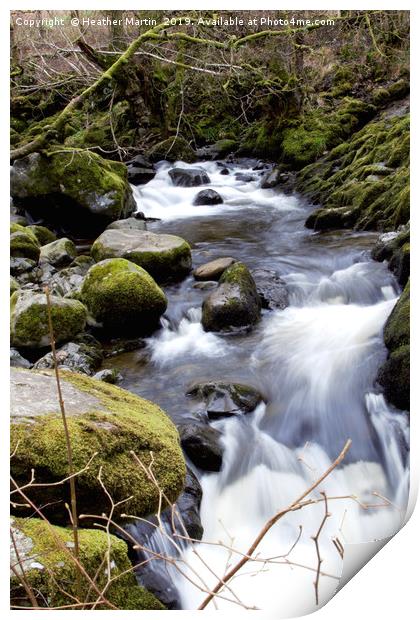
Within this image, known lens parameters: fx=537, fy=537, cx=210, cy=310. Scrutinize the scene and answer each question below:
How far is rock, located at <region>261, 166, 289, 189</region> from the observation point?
5645 mm

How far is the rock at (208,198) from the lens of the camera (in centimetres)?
591

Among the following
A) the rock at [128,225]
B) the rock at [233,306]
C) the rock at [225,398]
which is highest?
the rock at [128,225]

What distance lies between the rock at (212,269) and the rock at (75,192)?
1.23 metres

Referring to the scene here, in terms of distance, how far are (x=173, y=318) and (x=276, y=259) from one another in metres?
1.16

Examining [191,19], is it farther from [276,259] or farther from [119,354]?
[276,259]

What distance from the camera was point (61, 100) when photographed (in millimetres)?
3441

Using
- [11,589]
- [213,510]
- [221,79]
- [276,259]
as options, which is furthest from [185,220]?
[11,589]

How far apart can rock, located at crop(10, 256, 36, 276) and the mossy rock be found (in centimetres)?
82

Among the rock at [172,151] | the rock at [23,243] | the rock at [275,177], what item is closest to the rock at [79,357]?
the rock at [23,243]

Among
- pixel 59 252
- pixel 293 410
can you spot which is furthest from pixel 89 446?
pixel 59 252

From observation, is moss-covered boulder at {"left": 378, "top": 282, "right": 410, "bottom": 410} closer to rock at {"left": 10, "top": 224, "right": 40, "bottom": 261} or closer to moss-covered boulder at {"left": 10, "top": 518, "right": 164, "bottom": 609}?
moss-covered boulder at {"left": 10, "top": 518, "right": 164, "bottom": 609}

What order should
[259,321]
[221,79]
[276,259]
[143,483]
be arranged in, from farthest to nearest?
[276,259] < [259,321] < [221,79] < [143,483]

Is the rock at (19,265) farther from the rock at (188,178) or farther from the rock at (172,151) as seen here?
the rock at (188,178)

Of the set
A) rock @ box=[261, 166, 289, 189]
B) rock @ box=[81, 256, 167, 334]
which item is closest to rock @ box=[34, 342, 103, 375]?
rock @ box=[81, 256, 167, 334]
